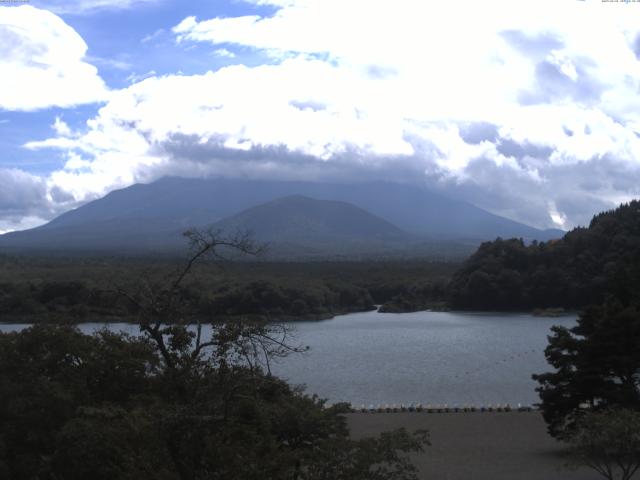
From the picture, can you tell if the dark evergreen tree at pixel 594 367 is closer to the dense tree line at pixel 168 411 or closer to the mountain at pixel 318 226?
the dense tree line at pixel 168 411

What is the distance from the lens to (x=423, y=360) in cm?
3019

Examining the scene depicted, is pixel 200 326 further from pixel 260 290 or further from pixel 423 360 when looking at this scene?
pixel 260 290

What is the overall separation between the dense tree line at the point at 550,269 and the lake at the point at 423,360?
4980mm

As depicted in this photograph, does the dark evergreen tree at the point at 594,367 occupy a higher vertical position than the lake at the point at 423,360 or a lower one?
higher

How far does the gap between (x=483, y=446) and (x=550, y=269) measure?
1547 inches

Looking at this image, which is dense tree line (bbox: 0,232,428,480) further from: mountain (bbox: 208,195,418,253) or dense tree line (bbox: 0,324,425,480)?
mountain (bbox: 208,195,418,253)

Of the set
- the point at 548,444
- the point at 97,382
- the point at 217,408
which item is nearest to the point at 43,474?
the point at 97,382

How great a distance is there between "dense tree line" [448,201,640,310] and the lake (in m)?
4.98

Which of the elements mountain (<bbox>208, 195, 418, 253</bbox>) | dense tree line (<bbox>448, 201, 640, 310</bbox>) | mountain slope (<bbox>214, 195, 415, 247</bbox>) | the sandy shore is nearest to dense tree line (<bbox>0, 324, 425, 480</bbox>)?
the sandy shore

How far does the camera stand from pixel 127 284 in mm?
7273

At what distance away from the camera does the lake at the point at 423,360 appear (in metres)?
23.1

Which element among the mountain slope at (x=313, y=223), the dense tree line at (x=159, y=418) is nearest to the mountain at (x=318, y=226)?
the mountain slope at (x=313, y=223)

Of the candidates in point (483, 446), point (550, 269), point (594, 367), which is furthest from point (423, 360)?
point (550, 269)

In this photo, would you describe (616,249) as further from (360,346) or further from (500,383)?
(500,383)
